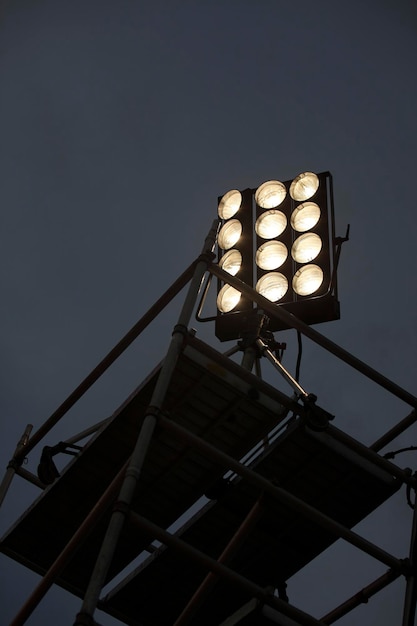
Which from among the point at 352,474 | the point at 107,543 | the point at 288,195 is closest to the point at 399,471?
the point at 352,474

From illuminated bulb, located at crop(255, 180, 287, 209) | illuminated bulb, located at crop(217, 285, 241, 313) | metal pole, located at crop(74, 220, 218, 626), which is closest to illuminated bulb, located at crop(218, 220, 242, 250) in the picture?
illuminated bulb, located at crop(255, 180, 287, 209)

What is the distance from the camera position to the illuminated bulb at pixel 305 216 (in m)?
11.3

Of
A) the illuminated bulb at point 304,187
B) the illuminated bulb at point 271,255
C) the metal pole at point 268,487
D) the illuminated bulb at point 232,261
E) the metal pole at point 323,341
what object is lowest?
the metal pole at point 268,487

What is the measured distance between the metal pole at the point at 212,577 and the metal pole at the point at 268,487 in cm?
42

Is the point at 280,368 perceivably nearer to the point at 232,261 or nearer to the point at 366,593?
the point at 366,593

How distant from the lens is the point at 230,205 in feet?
40.3

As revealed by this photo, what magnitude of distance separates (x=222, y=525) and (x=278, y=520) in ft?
2.48

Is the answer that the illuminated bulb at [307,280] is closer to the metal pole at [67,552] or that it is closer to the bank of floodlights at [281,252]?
the bank of floodlights at [281,252]

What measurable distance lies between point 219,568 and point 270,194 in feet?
21.2

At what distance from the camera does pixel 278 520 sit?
830cm

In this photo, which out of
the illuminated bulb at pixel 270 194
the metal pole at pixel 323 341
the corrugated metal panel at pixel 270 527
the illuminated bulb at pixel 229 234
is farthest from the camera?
the illuminated bulb at pixel 270 194

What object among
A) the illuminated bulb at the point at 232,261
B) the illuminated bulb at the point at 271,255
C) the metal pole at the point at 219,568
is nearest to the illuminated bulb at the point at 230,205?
the illuminated bulb at the point at 232,261

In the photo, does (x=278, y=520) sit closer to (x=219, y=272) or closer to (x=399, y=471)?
(x=399, y=471)

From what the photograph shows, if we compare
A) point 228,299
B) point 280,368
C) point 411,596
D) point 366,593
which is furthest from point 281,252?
point 411,596
